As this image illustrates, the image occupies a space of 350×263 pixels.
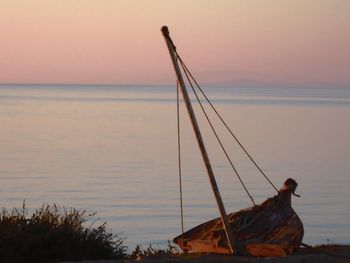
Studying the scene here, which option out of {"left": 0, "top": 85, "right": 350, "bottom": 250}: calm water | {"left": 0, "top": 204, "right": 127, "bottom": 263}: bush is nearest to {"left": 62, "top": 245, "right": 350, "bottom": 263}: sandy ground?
{"left": 0, "top": 204, "right": 127, "bottom": 263}: bush

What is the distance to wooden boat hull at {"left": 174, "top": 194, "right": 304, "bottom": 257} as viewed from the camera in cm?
1420

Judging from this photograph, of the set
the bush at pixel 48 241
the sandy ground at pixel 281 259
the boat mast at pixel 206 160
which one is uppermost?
the boat mast at pixel 206 160

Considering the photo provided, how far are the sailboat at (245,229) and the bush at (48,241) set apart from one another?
145cm

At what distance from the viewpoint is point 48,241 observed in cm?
1354

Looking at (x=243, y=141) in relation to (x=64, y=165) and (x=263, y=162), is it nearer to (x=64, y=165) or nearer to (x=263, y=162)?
(x=263, y=162)

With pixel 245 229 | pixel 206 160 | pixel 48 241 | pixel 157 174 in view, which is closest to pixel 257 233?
pixel 245 229

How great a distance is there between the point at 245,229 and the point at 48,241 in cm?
338

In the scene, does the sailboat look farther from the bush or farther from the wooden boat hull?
the bush

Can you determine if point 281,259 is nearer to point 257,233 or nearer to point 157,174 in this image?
point 257,233

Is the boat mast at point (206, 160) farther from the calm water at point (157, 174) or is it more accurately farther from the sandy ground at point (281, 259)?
the calm water at point (157, 174)

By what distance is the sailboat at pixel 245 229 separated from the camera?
1423 cm

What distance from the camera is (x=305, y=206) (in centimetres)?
2823

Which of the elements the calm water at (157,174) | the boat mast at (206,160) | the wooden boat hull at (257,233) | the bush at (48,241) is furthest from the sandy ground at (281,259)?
the calm water at (157,174)

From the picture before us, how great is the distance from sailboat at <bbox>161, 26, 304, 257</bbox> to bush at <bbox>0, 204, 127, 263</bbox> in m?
1.45
